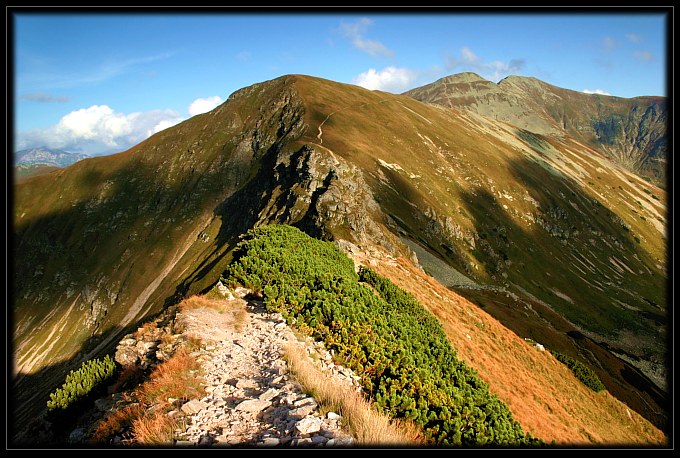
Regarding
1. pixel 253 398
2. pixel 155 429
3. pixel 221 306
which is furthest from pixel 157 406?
pixel 221 306

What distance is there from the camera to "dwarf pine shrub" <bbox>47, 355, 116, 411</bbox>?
12.9 meters

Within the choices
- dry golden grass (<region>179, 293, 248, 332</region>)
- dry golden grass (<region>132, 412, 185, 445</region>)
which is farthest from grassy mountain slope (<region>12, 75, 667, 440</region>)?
dry golden grass (<region>132, 412, 185, 445</region>)

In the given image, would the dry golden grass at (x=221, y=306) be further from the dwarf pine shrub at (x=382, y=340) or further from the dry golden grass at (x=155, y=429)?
the dry golden grass at (x=155, y=429)

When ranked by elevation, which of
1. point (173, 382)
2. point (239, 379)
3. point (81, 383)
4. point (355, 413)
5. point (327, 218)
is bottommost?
point (81, 383)

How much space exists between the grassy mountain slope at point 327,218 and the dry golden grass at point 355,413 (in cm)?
3580

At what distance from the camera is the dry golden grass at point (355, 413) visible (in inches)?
324

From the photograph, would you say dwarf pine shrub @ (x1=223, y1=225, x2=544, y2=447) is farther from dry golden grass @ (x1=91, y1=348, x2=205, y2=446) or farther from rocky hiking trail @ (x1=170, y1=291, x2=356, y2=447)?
dry golden grass @ (x1=91, y1=348, x2=205, y2=446)

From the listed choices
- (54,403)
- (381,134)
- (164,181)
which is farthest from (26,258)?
(54,403)

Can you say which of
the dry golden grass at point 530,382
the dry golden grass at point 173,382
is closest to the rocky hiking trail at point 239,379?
the dry golden grass at point 173,382

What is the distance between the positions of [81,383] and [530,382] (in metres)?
30.0

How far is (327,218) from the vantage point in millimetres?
53625

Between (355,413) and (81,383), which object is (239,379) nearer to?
(355,413)

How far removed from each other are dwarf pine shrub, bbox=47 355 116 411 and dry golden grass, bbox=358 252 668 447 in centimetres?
2029

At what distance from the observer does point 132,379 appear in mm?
13312
